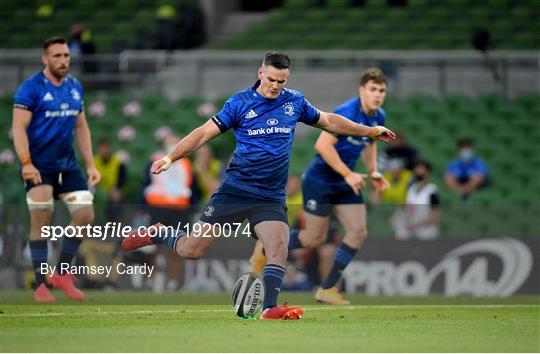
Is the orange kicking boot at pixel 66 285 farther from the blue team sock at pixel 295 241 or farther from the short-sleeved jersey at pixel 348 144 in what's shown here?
the short-sleeved jersey at pixel 348 144

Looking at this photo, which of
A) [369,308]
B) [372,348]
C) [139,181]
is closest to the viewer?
[372,348]

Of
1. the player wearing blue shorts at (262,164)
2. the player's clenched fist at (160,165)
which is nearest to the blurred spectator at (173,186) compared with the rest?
the player wearing blue shorts at (262,164)

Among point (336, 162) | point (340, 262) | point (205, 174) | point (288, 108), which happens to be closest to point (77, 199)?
point (336, 162)

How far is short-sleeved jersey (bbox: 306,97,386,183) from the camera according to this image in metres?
13.6

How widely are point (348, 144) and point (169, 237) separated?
3.00 meters

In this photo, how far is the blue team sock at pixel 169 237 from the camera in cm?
1143

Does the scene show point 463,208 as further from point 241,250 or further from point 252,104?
point 252,104

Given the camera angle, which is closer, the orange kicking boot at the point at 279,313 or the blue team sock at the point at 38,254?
the orange kicking boot at the point at 279,313

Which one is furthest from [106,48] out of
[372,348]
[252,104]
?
[372,348]

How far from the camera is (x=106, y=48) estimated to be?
2634 centimetres

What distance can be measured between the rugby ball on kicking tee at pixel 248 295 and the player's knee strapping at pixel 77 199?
304cm

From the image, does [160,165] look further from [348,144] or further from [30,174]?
[348,144]

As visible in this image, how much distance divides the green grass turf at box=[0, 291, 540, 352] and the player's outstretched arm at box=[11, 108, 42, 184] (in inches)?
51.4

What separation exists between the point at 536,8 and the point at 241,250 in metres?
11.2
